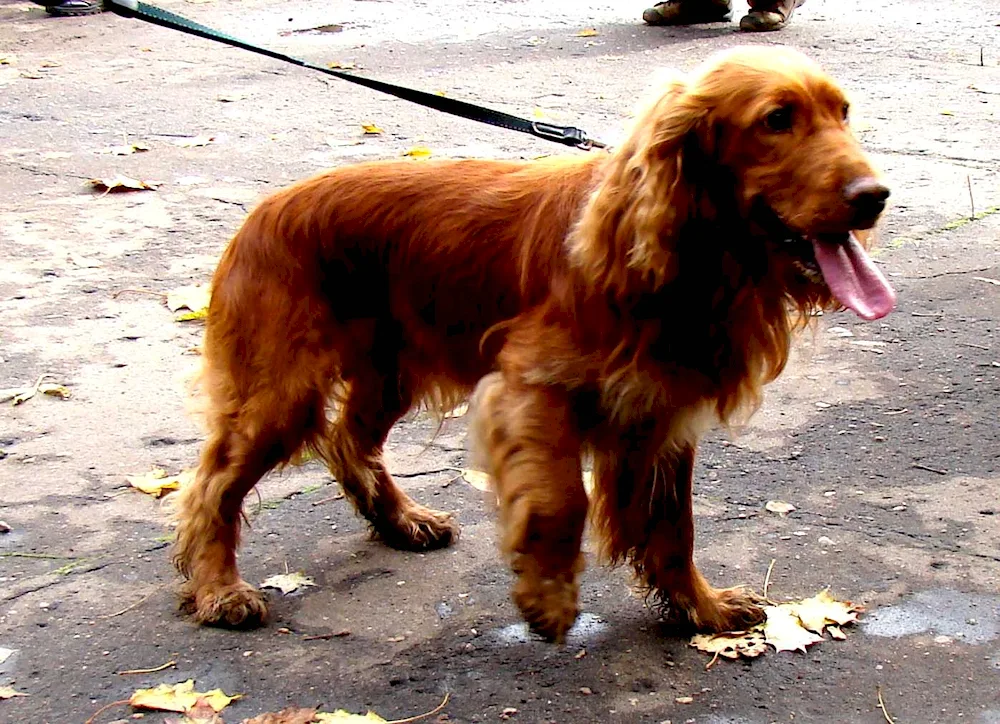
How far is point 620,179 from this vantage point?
3.15m

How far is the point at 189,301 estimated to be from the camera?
591 centimetres

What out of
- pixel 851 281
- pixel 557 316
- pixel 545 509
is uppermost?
pixel 851 281

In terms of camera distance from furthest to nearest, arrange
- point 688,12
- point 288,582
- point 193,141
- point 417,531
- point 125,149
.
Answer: point 688,12
point 193,141
point 125,149
point 417,531
point 288,582

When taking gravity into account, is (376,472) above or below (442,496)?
above

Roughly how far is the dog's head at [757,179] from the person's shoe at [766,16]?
27.6 feet

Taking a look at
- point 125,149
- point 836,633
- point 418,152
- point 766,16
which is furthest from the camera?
point 766,16

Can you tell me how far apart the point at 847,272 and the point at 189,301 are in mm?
3612

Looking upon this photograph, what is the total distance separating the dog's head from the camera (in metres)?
2.92

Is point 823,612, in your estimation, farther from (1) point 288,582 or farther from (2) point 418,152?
(2) point 418,152

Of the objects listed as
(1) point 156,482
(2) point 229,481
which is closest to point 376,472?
(2) point 229,481

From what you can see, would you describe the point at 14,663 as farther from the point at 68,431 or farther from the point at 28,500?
the point at 68,431

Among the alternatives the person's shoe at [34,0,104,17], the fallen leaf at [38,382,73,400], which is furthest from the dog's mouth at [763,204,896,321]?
the person's shoe at [34,0,104,17]

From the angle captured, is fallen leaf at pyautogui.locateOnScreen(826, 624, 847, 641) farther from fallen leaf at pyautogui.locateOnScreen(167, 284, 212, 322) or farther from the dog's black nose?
fallen leaf at pyautogui.locateOnScreen(167, 284, 212, 322)

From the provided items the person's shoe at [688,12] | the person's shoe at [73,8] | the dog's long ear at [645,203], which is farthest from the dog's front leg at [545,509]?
the person's shoe at [73,8]
